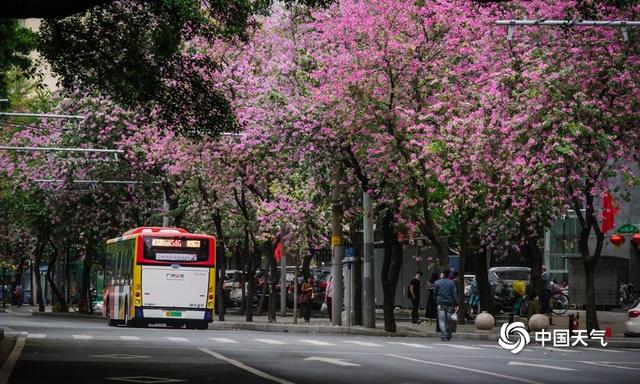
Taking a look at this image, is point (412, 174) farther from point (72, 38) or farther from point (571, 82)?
point (72, 38)

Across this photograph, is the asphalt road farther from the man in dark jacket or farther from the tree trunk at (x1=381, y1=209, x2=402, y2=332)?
the tree trunk at (x1=381, y1=209, x2=402, y2=332)

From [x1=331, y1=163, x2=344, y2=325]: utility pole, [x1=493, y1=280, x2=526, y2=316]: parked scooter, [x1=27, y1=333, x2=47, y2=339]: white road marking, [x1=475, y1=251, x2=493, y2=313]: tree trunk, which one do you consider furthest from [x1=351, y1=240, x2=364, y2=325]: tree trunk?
[x1=27, y1=333, x2=47, y2=339]: white road marking

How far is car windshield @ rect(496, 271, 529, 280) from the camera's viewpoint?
5478cm

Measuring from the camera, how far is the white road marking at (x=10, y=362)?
61.6 feet

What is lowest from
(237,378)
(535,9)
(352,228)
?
(237,378)

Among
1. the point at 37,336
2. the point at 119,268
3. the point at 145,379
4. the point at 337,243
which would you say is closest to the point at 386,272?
the point at 337,243

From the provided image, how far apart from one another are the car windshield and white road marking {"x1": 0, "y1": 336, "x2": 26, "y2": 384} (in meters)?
27.4

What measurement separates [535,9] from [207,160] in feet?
59.9

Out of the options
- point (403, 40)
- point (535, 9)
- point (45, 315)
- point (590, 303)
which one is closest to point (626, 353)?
point (590, 303)

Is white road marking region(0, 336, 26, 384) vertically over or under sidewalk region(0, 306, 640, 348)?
under

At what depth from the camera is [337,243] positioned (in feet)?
144

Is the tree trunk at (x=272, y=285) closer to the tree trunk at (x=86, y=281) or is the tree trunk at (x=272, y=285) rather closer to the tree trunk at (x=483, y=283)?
the tree trunk at (x=483, y=283)

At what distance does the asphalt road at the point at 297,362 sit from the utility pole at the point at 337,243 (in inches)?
379

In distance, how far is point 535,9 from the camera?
33.2 meters
